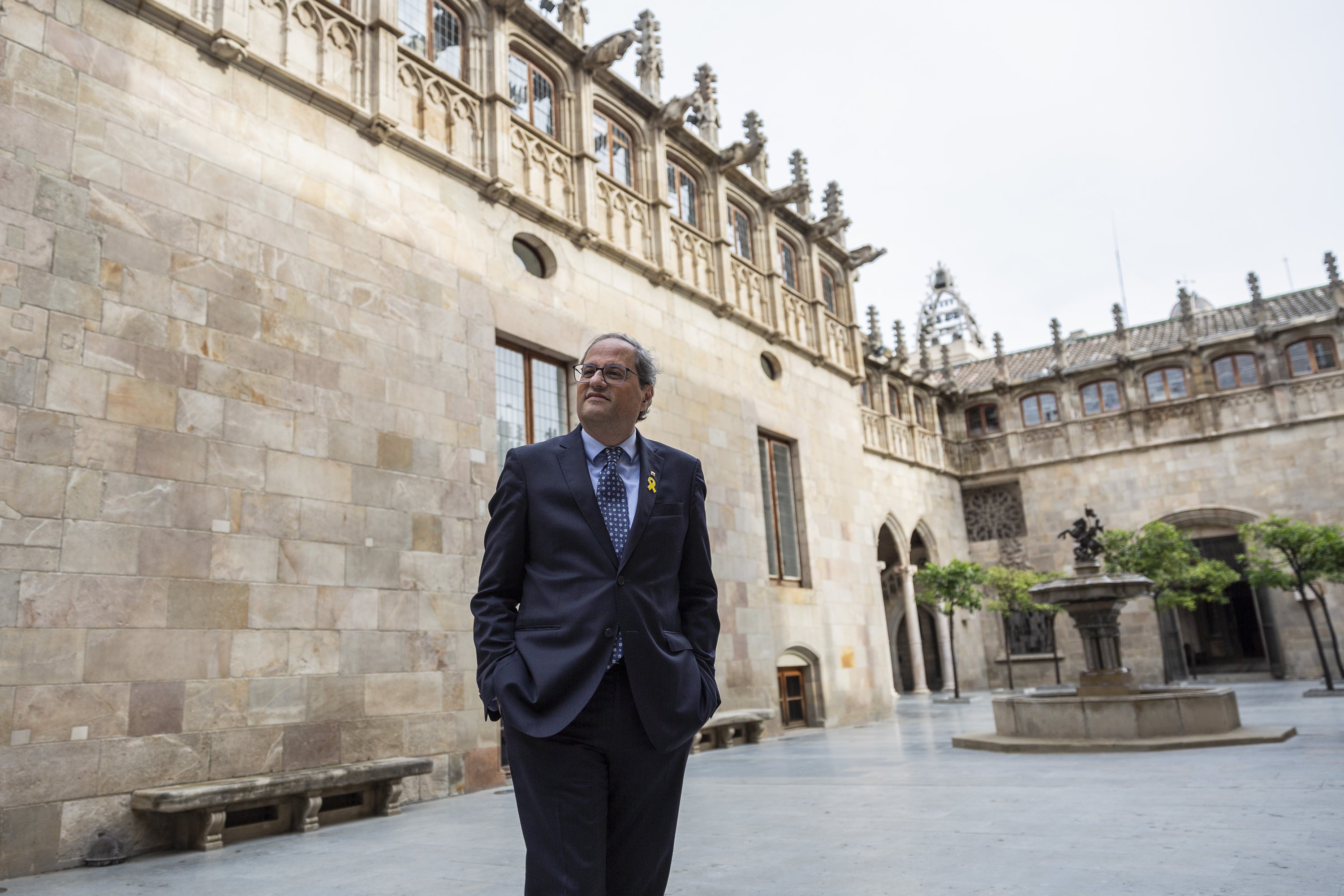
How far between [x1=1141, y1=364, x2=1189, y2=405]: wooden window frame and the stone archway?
142 inches

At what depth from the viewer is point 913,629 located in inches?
1127

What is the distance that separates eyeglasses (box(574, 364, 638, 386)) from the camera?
294 cm

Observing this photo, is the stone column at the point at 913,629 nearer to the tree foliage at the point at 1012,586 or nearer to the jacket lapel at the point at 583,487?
the tree foliage at the point at 1012,586

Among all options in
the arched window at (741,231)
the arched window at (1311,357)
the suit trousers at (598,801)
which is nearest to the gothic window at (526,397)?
the arched window at (741,231)

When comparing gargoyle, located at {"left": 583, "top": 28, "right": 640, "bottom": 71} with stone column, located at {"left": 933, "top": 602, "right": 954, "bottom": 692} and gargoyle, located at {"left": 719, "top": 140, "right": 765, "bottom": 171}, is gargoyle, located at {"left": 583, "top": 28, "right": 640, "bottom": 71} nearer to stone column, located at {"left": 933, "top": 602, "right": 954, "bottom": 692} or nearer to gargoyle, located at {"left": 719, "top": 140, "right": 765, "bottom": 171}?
gargoyle, located at {"left": 719, "top": 140, "right": 765, "bottom": 171}

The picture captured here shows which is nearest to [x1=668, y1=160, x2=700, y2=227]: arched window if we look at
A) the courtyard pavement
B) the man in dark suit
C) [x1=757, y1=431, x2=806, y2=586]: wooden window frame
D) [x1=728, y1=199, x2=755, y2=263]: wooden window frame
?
[x1=728, y1=199, x2=755, y2=263]: wooden window frame

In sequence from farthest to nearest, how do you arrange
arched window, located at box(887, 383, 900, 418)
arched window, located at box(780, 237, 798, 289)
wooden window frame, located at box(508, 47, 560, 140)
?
arched window, located at box(887, 383, 900, 418), arched window, located at box(780, 237, 798, 289), wooden window frame, located at box(508, 47, 560, 140)

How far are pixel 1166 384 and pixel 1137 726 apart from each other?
2263 centimetres

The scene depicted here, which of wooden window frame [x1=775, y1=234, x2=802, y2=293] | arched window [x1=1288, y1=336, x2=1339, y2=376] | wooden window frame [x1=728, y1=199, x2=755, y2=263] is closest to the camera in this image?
wooden window frame [x1=728, y1=199, x2=755, y2=263]

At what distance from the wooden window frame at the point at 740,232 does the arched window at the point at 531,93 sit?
4916mm

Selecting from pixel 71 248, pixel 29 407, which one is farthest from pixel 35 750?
pixel 71 248

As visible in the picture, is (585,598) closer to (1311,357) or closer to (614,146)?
(614,146)

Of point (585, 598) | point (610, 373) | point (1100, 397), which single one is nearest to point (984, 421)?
point (1100, 397)

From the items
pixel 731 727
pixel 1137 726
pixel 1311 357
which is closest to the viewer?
pixel 1137 726
